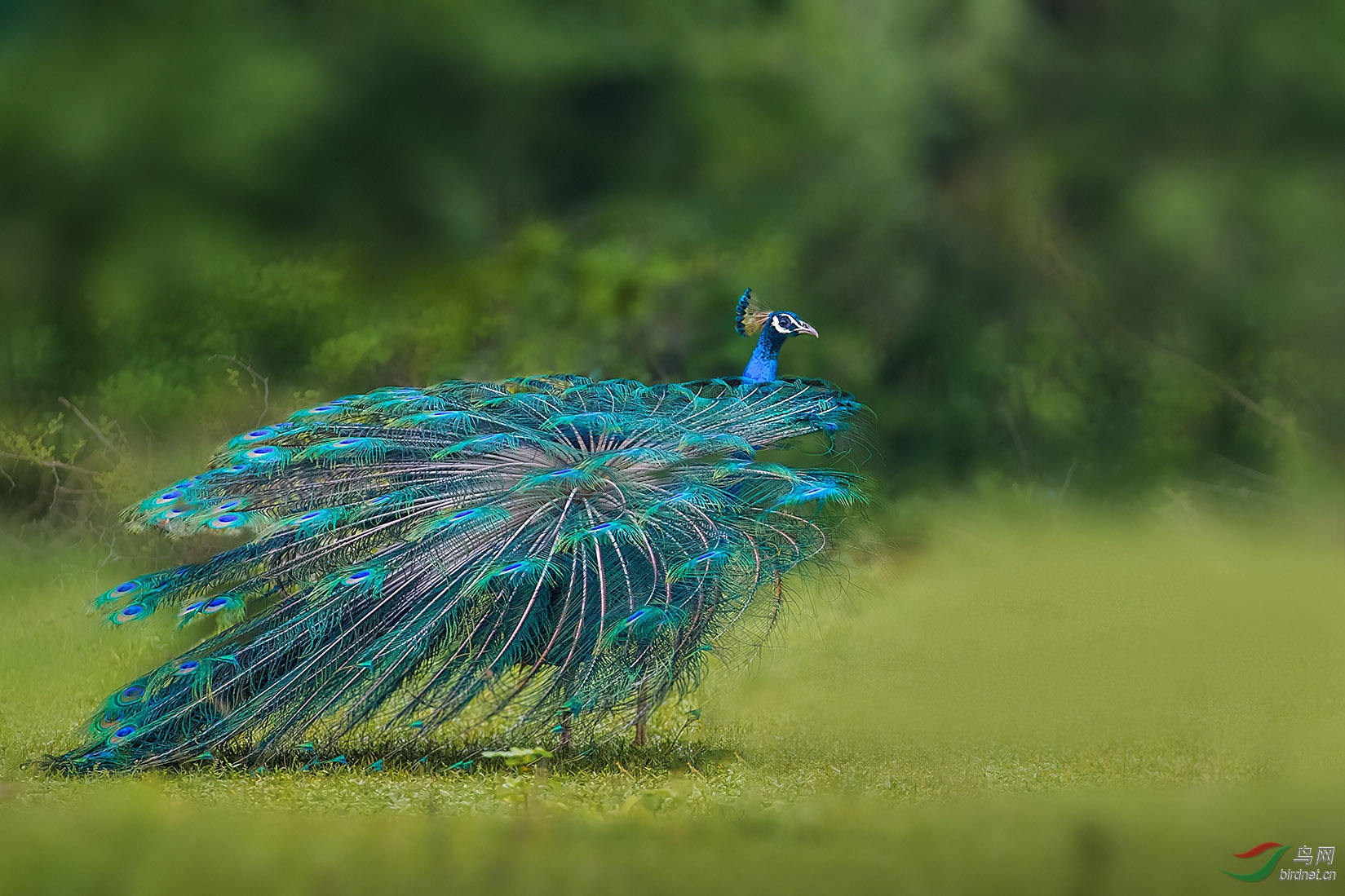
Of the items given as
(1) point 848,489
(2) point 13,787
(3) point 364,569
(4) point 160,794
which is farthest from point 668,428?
(2) point 13,787

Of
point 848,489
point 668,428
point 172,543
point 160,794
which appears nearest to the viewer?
point 160,794

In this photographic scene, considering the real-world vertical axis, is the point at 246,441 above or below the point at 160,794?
above

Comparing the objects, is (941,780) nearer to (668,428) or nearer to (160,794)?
(668,428)

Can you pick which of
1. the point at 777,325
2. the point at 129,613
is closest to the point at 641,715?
the point at 129,613

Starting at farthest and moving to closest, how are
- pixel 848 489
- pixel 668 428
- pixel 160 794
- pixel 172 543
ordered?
1. pixel 172 543
2. pixel 668 428
3. pixel 848 489
4. pixel 160 794

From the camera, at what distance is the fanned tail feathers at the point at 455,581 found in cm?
364

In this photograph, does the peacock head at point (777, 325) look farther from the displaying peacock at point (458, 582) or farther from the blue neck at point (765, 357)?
the displaying peacock at point (458, 582)

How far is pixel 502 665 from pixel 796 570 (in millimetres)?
802

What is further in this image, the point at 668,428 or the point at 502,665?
the point at 668,428

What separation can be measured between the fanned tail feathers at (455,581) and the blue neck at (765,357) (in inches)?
28.9

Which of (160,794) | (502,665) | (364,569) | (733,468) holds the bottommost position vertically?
(160,794)

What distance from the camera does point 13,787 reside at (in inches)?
143

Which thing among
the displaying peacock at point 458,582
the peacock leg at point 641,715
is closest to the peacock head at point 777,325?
the displaying peacock at point 458,582

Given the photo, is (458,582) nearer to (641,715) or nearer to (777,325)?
(641,715)
